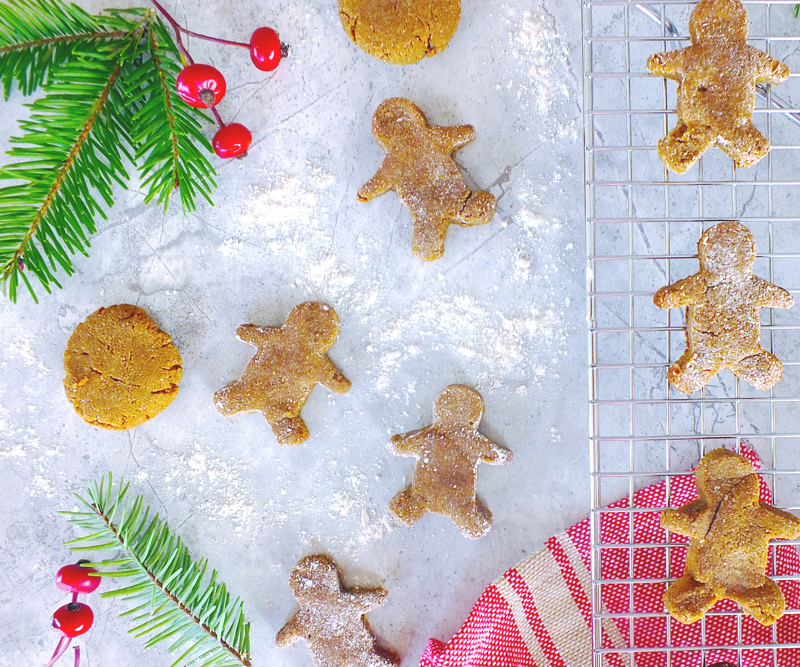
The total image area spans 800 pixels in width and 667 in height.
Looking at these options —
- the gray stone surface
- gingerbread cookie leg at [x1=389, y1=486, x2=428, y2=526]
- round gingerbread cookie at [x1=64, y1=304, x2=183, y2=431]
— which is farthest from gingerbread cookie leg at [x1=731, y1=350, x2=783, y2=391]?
round gingerbread cookie at [x1=64, y1=304, x2=183, y2=431]

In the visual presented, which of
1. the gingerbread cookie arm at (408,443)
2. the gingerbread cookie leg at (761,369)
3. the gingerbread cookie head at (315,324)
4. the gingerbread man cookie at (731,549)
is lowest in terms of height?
the gingerbread man cookie at (731,549)

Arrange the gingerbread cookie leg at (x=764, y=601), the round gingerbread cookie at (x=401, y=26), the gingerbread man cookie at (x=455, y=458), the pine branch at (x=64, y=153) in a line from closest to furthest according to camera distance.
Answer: the gingerbread cookie leg at (x=764, y=601), the pine branch at (x=64, y=153), the round gingerbread cookie at (x=401, y=26), the gingerbread man cookie at (x=455, y=458)

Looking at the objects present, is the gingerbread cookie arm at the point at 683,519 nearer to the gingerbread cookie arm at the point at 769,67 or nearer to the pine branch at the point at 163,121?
the gingerbread cookie arm at the point at 769,67

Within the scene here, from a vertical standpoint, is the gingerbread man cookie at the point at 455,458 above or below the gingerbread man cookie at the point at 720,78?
below

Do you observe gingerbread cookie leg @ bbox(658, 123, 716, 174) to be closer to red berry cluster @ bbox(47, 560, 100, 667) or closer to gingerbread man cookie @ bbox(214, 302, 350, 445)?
gingerbread man cookie @ bbox(214, 302, 350, 445)

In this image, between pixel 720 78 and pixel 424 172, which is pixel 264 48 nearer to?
pixel 424 172

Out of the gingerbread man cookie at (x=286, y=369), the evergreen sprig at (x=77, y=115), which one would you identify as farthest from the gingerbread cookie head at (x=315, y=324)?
the evergreen sprig at (x=77, y=115)

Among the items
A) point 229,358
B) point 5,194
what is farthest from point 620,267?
point 5,194
